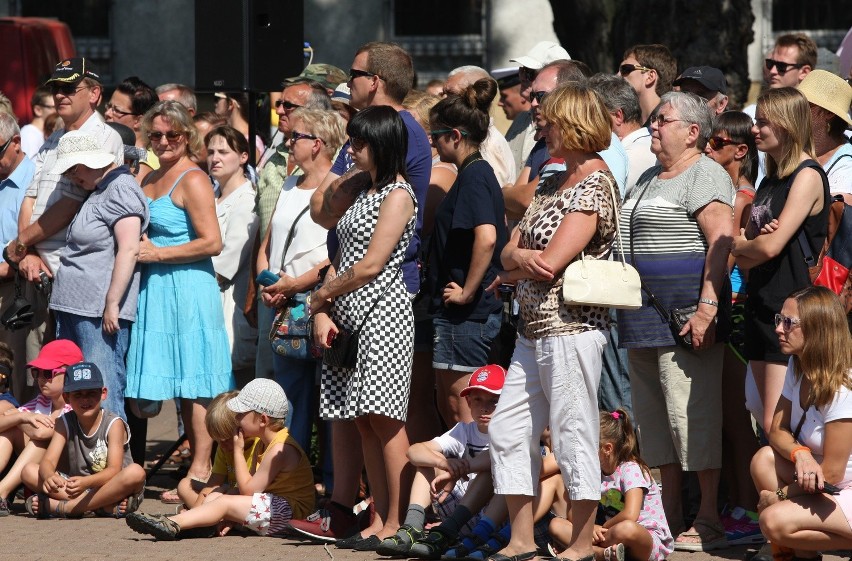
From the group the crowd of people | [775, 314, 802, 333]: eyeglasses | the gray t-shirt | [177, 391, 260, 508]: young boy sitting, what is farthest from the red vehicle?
[775, 314, 802, 333]: eyeglasses

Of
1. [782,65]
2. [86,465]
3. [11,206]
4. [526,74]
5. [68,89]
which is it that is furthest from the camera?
[11,206]

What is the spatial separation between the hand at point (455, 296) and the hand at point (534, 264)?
0.78 m

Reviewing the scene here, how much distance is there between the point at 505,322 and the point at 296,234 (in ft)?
4.37

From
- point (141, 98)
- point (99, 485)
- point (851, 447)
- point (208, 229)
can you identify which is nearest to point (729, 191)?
point (851, 447)

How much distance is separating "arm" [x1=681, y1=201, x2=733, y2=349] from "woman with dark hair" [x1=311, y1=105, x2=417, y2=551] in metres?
1.29

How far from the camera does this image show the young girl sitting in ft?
19.1

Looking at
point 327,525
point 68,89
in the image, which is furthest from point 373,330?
point 68,89

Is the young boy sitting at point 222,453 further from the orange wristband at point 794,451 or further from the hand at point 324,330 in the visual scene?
the orange wristband at point 794,451

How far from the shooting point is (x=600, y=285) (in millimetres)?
5504

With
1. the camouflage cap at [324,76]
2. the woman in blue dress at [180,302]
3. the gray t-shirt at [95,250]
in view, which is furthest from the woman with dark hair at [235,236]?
the camouflage cap at [324,76]

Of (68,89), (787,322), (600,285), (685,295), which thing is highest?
(68,89)

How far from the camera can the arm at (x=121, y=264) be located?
7539 millimetres

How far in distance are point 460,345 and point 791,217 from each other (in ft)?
5.33

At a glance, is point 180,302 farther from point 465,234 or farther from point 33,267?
point 465,234
